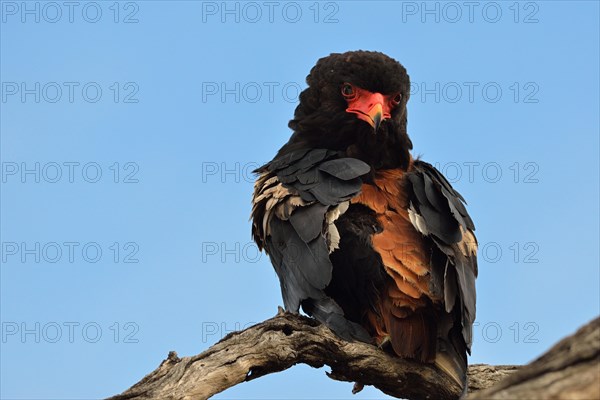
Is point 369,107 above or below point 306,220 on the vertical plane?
above

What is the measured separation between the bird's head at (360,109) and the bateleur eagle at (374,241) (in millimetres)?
10

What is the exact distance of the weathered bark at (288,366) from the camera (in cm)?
392

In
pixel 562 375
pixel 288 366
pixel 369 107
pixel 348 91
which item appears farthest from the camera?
pixel 348 91

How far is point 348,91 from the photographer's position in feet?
17.9

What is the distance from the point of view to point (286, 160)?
5258mm

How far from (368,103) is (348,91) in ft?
0.65

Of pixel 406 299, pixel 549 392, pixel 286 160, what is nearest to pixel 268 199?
pixel 286 160

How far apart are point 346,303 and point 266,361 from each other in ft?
2.33

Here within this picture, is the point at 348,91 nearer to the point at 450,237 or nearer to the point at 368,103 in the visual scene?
the point at 368,103

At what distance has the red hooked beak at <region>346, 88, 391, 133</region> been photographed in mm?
5188

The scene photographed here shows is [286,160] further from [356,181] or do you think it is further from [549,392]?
[549,392]

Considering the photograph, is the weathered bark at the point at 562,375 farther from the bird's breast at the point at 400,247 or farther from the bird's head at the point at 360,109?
the bird's head at the point at 360,109

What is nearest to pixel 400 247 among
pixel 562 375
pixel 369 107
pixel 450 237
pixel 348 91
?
pixel 450 237

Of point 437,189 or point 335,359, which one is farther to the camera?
point 437,189
